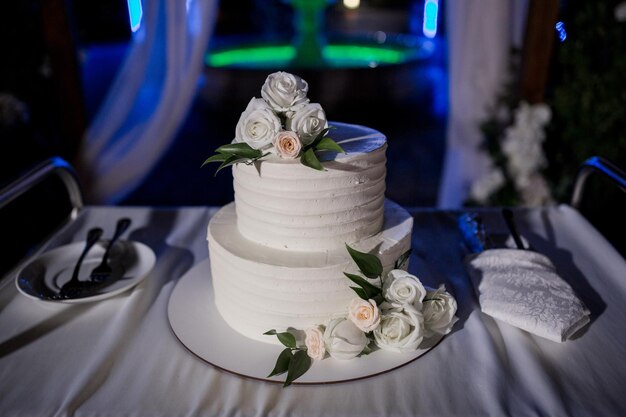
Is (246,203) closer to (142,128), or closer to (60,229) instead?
(60,229)

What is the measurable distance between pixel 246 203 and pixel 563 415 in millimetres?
735

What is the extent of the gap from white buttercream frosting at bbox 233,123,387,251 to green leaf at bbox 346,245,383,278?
9 cm

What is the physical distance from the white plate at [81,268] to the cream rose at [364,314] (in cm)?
59

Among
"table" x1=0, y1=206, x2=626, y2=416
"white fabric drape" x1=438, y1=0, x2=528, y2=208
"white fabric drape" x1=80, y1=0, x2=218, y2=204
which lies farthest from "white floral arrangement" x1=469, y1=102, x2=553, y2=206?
"white fabric drape" x1=80, y1=0, x2=218, y2=204

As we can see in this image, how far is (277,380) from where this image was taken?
3.30ft

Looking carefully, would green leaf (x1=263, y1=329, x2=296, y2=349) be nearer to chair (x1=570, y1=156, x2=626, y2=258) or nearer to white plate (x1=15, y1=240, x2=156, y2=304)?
white plate (x1=15, y1=240, x2=156, y2=304)

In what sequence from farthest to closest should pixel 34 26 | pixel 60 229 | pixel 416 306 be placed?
pixel 34 26
pixel 60 229
pixel 416 306

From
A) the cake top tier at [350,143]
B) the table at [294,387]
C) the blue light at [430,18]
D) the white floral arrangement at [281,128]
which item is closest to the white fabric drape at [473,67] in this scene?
the table at [294,387]

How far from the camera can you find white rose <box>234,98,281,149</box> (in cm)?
105

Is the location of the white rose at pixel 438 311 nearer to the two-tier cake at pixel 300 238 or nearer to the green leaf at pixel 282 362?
the two-tier cake at pixel 300 238

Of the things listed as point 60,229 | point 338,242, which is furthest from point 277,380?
point 60,229

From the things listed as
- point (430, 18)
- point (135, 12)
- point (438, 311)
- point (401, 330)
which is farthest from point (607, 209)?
point (430, 18)

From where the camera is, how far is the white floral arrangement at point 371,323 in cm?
103

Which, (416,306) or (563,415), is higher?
(416,306)
